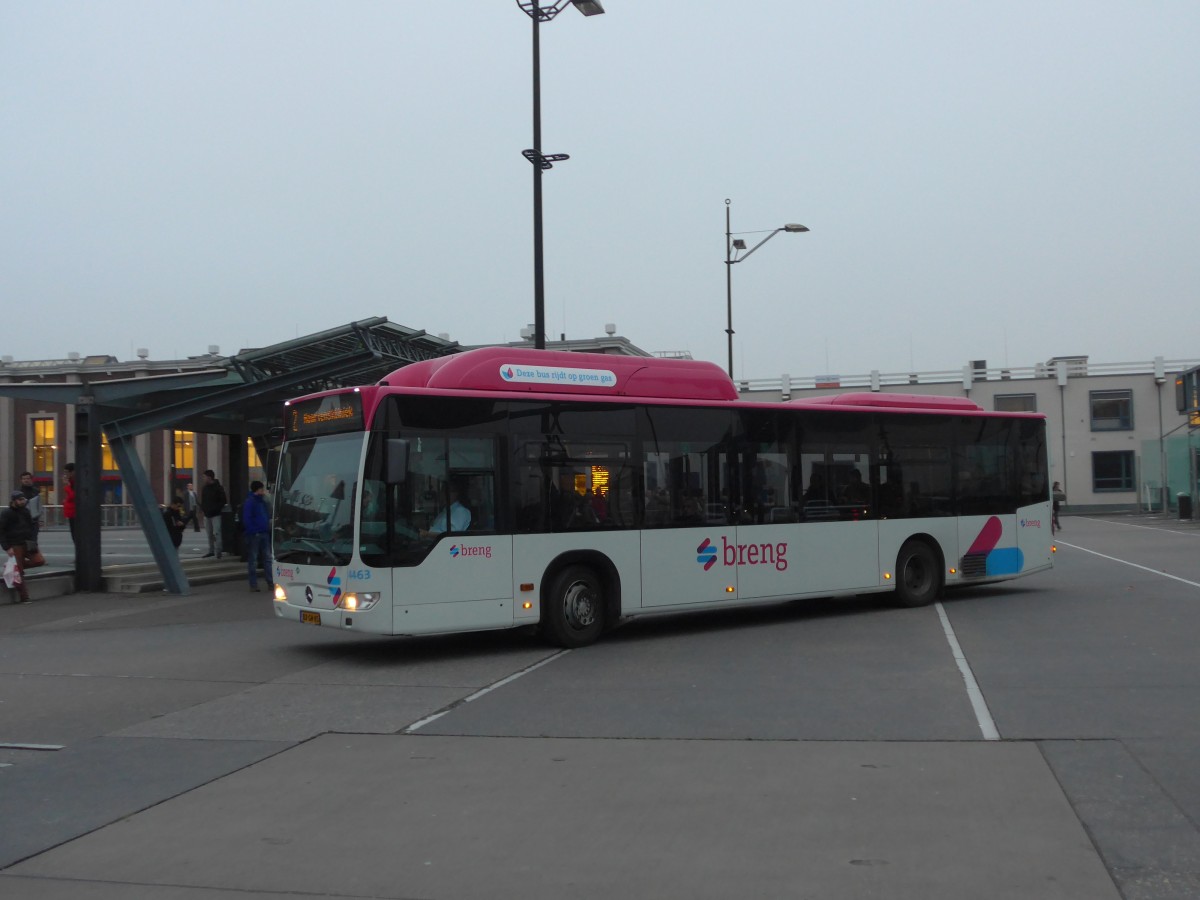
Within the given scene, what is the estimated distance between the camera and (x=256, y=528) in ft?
62.5

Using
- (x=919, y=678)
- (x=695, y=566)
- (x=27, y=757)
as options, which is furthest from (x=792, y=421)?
(x=27, y=757)

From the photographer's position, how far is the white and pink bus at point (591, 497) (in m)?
11.4

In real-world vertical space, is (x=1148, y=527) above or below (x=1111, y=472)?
below

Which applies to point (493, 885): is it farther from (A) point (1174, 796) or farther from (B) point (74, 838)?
(A) point (1174, 796)

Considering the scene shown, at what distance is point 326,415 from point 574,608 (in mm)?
3332

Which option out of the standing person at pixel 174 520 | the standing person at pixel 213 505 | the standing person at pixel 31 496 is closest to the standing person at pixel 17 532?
the standing person at pixel 31 496

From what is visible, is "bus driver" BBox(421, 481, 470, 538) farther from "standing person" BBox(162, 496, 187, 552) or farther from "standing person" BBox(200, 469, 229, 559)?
"standing person" BBox(162, 496, 187, 552)

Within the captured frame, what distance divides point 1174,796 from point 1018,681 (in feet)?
12.2

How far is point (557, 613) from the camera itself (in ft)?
40.5

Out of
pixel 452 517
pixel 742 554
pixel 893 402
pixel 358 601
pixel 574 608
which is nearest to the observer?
pixel 358 601

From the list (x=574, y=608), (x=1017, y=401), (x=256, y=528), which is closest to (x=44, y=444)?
(x=256, y=528)

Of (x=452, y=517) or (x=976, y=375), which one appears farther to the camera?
(x=976, y=375)

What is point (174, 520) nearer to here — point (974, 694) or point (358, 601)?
point (358, 601)

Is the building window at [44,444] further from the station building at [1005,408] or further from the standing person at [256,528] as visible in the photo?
the standing person at [256,528]
